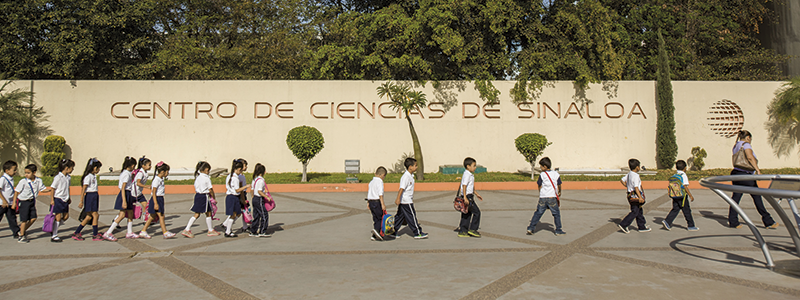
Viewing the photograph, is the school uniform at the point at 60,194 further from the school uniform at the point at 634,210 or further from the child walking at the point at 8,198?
the school uniform at the point at 634,210

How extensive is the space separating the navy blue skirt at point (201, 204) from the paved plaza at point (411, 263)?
17.7 inches

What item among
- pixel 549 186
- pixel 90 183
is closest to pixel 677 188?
pixel 549 186

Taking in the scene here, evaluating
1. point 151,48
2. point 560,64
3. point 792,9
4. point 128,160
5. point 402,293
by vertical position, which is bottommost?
→ point 402,293

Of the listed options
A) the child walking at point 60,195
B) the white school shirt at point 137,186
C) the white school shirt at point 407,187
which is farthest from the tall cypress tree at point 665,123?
the child walking at point 60,195

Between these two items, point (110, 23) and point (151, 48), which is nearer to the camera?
point (110, 23)

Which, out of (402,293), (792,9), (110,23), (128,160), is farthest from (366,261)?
(792,9)

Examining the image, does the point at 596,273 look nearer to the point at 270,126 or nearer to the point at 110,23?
the point at 270,126

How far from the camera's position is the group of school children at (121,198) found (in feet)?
23.2

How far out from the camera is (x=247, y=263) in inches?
229

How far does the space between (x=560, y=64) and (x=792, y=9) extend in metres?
12.9

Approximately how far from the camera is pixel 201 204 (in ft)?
24.3

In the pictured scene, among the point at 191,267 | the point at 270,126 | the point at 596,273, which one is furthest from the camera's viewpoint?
the point at 270,126

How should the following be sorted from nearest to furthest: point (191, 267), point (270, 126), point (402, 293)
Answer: point (402, 293) → point (191, 267) → point (270, 126)

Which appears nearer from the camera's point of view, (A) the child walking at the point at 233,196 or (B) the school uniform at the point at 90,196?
(B) the school uniform at the point at 90,196
